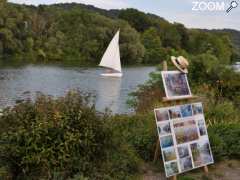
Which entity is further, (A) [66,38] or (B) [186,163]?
(A) [66,38]

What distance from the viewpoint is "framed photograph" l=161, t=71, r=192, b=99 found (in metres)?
5.77

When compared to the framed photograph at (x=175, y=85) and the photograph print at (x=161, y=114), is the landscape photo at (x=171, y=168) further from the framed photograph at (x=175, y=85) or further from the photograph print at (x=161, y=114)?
the framed photograph at (x=175, y=85)

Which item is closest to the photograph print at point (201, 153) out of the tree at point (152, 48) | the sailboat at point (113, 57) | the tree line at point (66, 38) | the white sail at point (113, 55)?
the sailboat at point (113, 57)

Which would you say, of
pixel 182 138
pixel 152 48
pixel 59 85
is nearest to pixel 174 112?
pixel 182 138

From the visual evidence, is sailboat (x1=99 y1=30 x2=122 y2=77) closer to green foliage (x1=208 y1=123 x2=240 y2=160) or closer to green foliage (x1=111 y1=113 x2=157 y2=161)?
green foliage (x1=208 y1=123 x2=240 y2=160)

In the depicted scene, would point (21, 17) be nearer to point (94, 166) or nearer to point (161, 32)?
point (161, 32)

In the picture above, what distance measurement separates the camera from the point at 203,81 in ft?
39.4

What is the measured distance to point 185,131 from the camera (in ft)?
18.6

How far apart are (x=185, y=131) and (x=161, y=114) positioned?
0.51 meters

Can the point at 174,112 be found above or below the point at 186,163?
above

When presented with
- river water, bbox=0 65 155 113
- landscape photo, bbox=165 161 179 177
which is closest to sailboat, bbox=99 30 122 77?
river water, bbox=0 65 155 113

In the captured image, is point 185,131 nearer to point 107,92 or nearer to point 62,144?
point 62,144

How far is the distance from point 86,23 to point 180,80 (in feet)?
197

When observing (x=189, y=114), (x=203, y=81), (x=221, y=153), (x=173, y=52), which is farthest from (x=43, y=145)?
(x=173, y=52)
